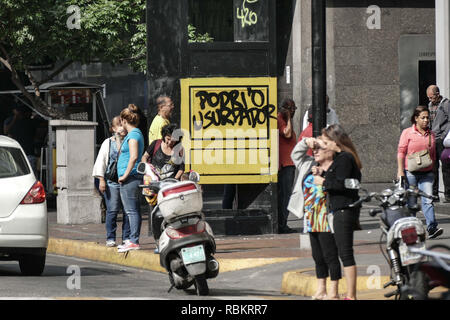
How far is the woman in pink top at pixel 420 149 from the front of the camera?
14.5 metres

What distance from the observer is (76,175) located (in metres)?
18.4

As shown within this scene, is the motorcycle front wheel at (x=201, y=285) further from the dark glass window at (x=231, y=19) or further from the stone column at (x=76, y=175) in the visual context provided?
the stone column at (x=76, y=175)

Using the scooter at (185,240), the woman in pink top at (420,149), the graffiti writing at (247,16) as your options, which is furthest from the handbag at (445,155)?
the scooter at (185,240)

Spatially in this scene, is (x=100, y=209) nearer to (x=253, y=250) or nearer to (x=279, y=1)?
Result: (x=253, y=250)

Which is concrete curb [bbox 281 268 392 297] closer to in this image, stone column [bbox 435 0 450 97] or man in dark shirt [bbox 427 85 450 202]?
man in dark shirt [bbox 427 85 450 202]

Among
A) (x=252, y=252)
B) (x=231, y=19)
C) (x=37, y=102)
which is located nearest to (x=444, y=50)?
(x=231, y=19)

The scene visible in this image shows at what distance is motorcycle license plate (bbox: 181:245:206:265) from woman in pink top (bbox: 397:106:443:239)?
451 centimetres

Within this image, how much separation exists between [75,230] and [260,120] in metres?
3.39

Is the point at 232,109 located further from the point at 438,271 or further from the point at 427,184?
the point at 438,271

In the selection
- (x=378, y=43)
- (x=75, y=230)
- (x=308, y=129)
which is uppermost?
(x=378, y=43)

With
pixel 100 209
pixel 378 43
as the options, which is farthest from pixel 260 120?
pixel 378 43

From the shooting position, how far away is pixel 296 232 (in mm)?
16109

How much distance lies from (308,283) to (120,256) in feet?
12.4

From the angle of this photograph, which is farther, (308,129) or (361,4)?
(361,4)
